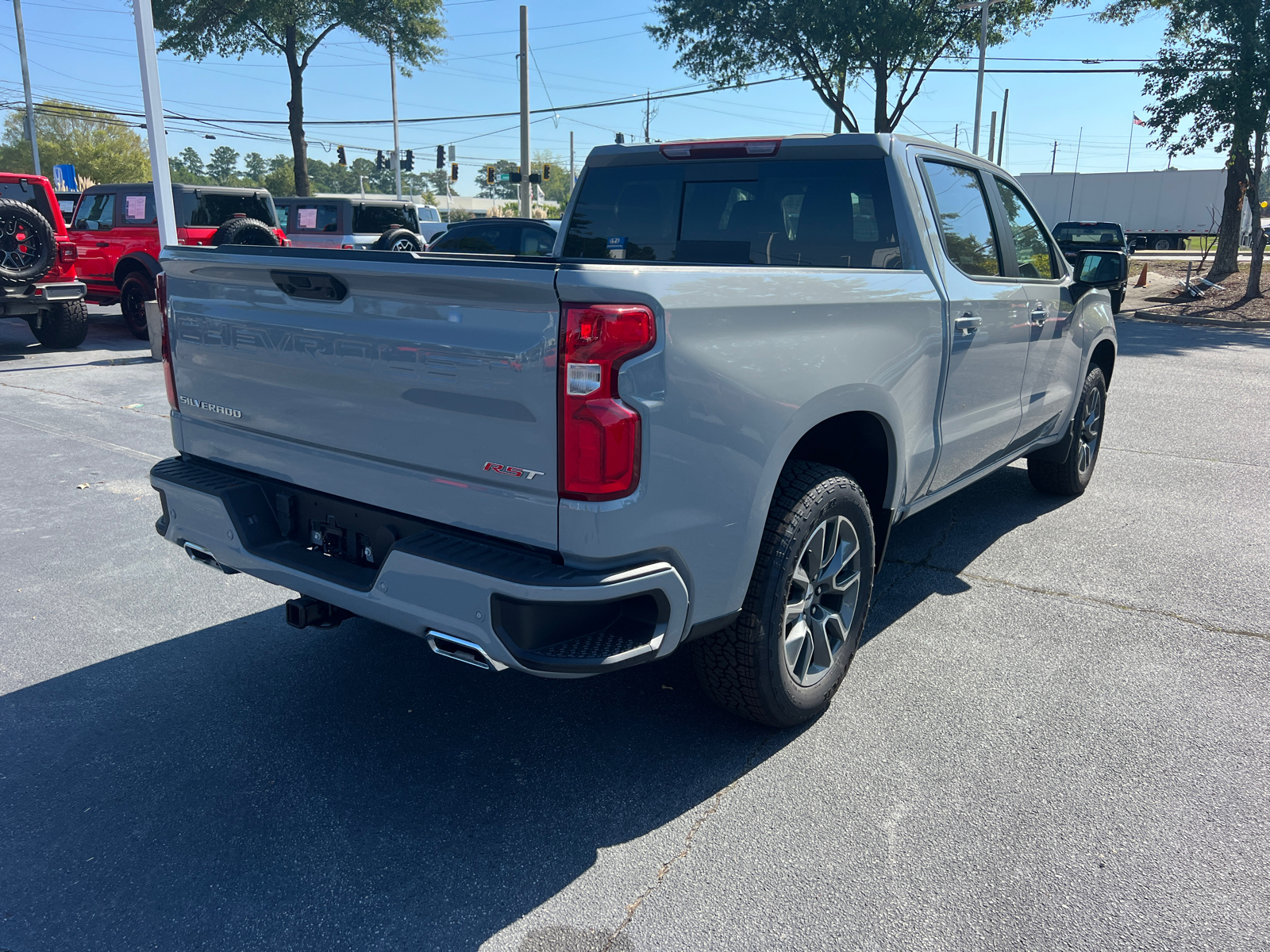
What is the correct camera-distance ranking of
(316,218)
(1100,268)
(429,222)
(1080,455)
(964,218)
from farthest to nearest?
(429,222) < (316,218) < (1080,455) < (1100,268) < (964,218)

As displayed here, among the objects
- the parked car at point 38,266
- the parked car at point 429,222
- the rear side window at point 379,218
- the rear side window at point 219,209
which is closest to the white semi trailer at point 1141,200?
the parked car at point 429,222

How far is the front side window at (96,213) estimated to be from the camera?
13961 millimetres

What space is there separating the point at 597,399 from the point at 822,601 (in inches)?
56.3

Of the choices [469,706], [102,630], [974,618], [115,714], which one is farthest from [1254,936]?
[102,630]

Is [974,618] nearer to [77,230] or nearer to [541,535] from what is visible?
[541,535]

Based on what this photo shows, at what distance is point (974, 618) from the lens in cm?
420

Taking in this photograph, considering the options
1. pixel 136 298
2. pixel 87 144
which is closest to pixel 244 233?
pixel 136 298

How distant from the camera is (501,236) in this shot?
13781 millimetres

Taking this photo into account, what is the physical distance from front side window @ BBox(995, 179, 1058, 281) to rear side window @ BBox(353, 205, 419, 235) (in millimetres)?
14738

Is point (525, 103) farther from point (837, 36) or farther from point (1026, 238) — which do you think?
point (1026, 238)

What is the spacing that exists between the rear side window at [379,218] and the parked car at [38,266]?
581 cm

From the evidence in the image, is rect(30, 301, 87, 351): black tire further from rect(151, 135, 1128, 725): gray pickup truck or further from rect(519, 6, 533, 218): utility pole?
rect(519, 6, 533, 218): utility pole

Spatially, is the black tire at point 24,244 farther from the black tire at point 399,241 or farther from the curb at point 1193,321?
the curb at point 1193,321

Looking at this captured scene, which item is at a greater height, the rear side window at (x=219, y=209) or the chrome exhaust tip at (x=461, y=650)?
the rear side window at (x=219, y=209)
